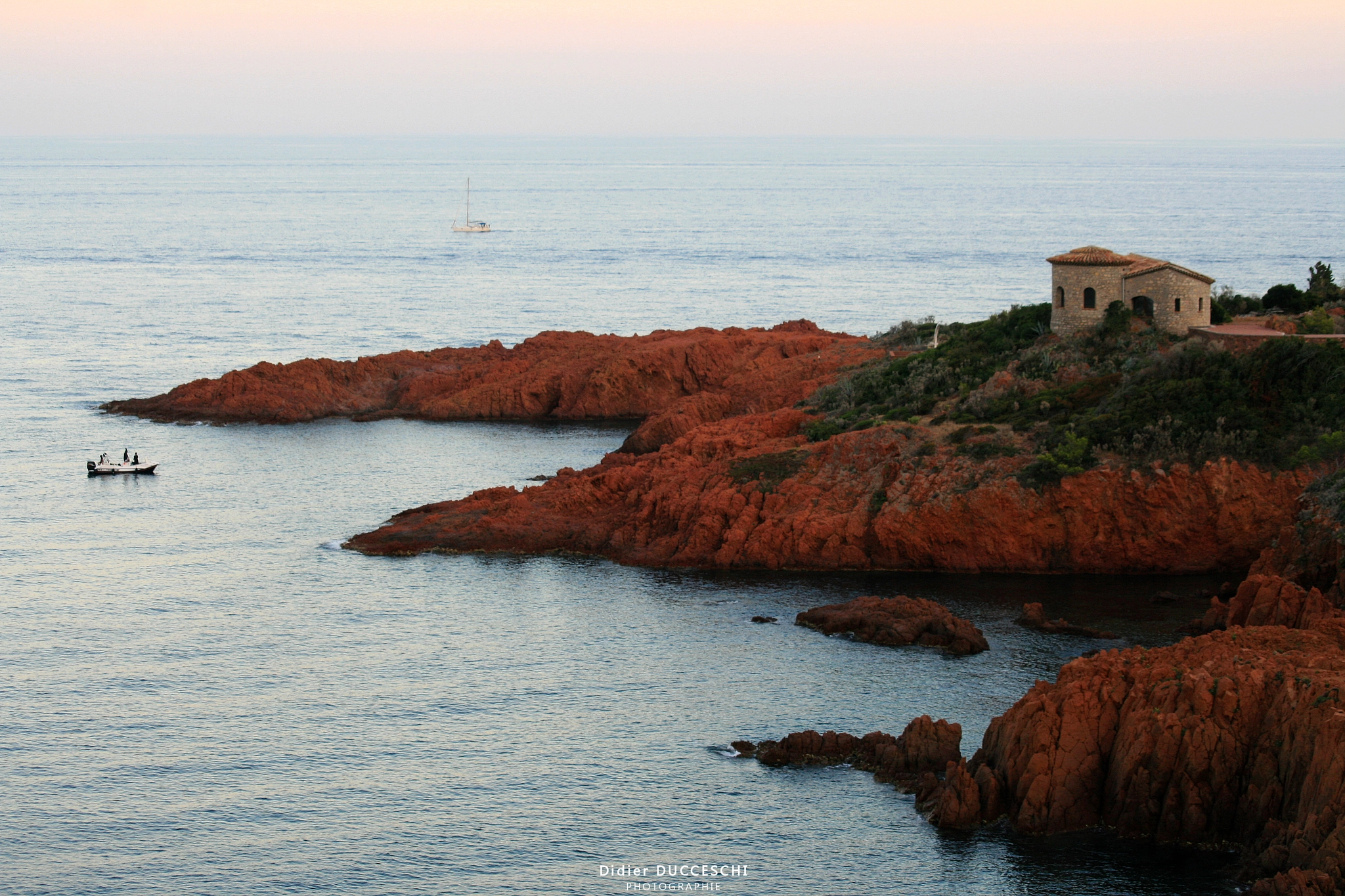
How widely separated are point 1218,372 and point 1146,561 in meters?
9.10

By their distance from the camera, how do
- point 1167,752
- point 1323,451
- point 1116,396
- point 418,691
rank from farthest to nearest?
1. point 1116,396
2. point 1323,451
3. point 418,691
4. point 1167,752

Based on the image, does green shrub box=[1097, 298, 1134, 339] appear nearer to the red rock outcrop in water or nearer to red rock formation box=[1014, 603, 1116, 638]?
red rock formation box=[1014, 603, 1116, 638]

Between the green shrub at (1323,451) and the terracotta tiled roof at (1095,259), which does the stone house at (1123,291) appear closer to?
the terracotta tiled roof at (1095,259)

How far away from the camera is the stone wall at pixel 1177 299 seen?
68.9m

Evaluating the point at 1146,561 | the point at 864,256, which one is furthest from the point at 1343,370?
the point at 864,256

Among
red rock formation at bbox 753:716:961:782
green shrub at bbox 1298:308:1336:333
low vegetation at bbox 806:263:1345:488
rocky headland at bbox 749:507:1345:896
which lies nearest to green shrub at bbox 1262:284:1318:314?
low vegetation at bbox 806:263:1345:488

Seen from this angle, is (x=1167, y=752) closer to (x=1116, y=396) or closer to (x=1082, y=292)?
(x=1116, y=396)

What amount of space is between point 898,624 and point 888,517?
10.4 meters

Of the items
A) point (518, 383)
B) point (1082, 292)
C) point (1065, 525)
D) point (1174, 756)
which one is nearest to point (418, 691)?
point (1174, 756)

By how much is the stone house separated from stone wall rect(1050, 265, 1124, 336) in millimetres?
29

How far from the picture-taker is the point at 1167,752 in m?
37.1

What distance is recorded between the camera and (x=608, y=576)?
200 feet

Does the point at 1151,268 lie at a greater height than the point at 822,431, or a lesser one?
greater

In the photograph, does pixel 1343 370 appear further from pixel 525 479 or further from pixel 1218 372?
pixel 525 479
